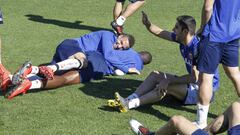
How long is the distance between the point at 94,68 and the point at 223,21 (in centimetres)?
234

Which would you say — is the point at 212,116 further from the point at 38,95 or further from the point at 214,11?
the point at 38,95

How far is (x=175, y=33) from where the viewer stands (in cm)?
605

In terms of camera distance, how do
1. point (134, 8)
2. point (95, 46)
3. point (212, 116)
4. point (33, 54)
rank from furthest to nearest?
point (134, 8), point (33, 54), point (95, 46), point (212, 116)

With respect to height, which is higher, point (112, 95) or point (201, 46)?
point (201, 46)

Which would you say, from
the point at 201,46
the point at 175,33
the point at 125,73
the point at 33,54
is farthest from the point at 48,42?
the point at 201,46

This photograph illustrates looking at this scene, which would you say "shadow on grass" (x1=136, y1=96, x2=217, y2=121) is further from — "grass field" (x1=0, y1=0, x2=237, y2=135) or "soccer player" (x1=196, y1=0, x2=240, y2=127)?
"soccer player" (x1=196, y1=0, x2=240, y2=127)

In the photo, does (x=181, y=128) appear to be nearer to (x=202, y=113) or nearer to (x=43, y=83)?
(x=202, y=113)

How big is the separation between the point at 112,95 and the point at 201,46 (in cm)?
172

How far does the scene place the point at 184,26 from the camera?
5.80 metres


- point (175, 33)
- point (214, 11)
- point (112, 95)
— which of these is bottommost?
point (112, 95)

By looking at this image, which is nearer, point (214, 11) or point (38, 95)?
point (214, 11)

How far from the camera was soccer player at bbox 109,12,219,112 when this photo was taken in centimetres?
584

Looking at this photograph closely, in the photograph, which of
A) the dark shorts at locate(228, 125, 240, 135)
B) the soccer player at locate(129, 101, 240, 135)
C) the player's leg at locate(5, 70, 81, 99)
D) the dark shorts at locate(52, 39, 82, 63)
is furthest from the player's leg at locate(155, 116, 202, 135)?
the dark shorts at locate(52, 39, 82, 63)

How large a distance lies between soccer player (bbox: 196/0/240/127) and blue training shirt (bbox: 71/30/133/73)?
6.80 feet
